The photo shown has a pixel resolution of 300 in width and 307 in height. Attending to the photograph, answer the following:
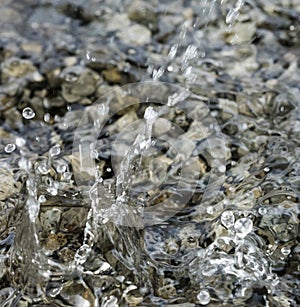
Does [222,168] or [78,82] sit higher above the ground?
[222,168]

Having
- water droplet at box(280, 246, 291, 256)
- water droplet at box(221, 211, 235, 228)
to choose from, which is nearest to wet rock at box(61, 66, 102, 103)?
water droplet at box(221, 211, 235, 228)

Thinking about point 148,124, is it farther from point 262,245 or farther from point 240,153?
point 262,245

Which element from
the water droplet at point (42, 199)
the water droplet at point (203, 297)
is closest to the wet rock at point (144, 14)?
the water droplet at point (42, 199)

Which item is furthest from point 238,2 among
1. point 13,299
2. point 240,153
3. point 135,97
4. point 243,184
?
point 13,299

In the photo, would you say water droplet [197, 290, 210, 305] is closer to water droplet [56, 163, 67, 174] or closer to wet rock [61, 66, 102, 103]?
water droplet [56, 163, 67, 174]

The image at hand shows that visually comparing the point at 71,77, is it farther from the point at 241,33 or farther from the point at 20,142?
the point at 241,33

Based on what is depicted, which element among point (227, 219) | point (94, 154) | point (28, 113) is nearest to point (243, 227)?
point (227, 219)
